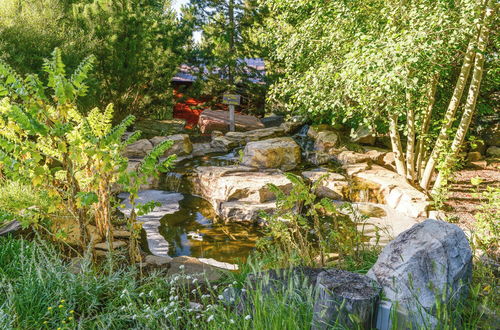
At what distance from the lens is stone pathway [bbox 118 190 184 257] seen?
5.89m

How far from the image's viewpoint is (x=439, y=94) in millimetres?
8414

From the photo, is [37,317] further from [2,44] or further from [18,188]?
[2,44]

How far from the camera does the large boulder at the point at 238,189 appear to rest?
689 centimetres

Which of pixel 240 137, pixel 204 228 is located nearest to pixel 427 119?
pixel 204 228

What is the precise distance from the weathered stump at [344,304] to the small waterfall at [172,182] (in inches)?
270

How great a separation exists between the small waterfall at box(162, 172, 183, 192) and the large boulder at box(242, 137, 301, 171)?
5.31 feet

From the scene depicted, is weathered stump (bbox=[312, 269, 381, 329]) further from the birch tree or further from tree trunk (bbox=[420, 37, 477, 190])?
tree trunk (bbox=[420, 37, 477, 190])

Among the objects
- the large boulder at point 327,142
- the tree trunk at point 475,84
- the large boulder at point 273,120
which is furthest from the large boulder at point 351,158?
the large boulder at point 273,120

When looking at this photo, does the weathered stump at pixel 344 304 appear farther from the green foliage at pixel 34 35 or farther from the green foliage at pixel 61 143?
the green foliage at pixel 34 35

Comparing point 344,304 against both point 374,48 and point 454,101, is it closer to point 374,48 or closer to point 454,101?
point 374,48

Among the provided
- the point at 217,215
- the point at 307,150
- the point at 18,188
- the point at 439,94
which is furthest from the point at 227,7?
the point at 18,188

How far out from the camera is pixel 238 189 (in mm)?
7344

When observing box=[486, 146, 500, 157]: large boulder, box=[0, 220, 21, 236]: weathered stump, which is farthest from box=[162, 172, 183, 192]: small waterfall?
box=[486, 146, 500, 157]: large boulder

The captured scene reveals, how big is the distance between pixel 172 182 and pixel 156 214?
1.78 meters
